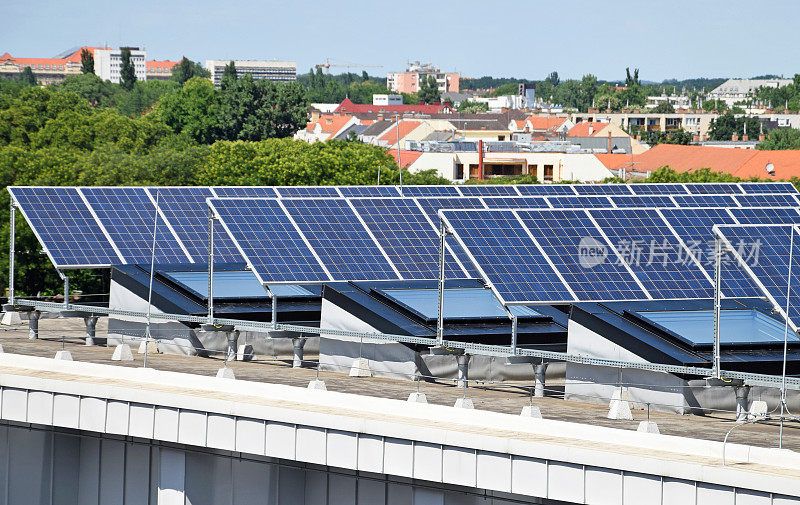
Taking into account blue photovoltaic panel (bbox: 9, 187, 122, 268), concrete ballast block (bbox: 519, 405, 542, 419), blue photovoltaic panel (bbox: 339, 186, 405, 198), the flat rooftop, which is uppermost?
blue photovoltaic panel (bbox: 339, 186, 405, 198)

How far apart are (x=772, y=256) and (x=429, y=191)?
23872 mm

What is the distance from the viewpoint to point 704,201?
Result: 52281 millimetres

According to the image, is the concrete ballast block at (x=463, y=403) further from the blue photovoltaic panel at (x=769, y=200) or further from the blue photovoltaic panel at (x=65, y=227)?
the blue photovoltaic panel at (x=769, y=200)

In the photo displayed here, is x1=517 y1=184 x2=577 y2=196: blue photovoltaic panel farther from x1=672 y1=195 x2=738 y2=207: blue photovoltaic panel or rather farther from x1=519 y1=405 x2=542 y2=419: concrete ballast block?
x1=519 y1=405 x2=542 y2=419: concrete ballast block

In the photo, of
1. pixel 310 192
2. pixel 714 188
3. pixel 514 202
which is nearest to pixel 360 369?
pixel 514 202

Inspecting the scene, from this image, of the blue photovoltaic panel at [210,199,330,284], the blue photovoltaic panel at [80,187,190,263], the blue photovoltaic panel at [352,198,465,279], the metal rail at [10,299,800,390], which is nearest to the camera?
the metal rail at [10,299,800,390]

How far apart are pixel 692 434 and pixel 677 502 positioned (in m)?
2.80

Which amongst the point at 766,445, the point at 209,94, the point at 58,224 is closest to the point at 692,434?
the point at 766,445

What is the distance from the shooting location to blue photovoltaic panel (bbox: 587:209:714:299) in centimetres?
3428

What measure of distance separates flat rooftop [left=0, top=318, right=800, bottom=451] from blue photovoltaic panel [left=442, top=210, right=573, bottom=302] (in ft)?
7.36

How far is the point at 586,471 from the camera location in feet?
77.7

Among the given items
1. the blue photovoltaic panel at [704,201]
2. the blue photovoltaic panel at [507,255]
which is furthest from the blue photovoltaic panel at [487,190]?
the blue photovoltaic panel at [507,255]

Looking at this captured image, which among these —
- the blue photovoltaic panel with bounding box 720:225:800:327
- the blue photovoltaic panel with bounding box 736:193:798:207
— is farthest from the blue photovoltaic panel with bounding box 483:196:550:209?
the blue photovoltaic panel with bounding box 720:225:800:327

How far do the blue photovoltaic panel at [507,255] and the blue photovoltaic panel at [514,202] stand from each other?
12.4 metres
